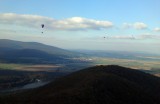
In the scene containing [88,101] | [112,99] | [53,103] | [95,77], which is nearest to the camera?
[53,103]

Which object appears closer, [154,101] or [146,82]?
[154,101]

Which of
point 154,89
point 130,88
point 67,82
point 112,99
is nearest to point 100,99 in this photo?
point 112,99

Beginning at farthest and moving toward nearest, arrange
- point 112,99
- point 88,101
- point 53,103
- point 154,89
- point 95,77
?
point 154,89
point 95,77
point 112,99
point 88,101
point 53,103

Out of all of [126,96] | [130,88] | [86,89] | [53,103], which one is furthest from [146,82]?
[53,103]

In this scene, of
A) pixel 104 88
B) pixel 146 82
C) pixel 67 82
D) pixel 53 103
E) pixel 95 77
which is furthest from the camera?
pixel 146 82

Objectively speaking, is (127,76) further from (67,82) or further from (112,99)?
(112,99)

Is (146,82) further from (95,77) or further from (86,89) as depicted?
(86,89)

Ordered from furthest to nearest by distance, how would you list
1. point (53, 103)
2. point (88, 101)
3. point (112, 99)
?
point (112, 99), point (88, 101), point (53, 103)

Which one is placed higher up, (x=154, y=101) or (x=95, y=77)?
(x=95, y=77)

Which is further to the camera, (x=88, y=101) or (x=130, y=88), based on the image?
(x=130, y=88)
